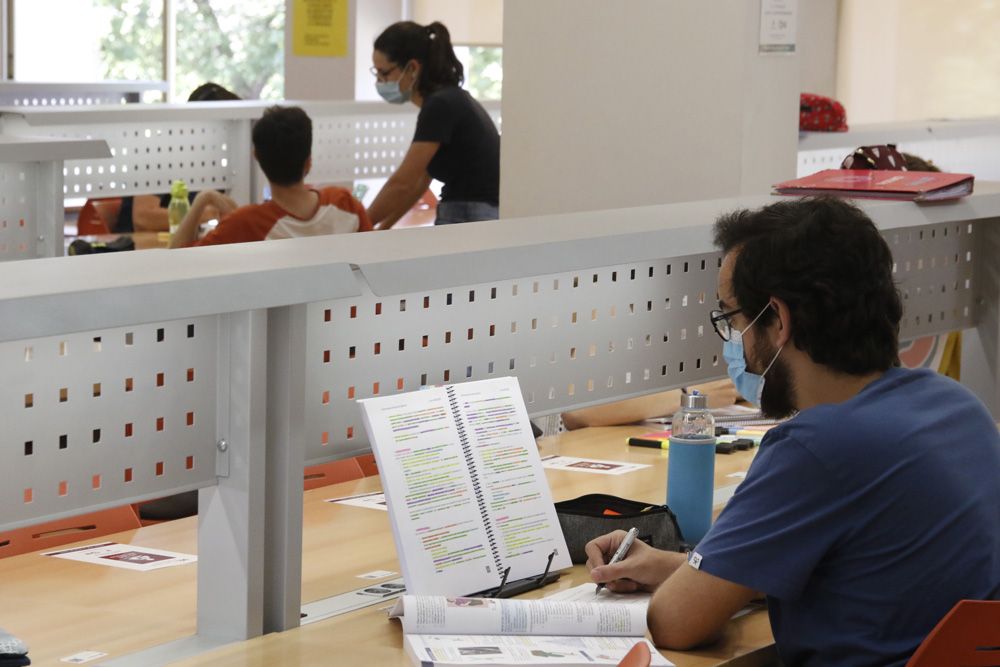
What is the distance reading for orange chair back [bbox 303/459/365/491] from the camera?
9.81ft

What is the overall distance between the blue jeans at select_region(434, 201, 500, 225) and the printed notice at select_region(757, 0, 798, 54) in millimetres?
1515

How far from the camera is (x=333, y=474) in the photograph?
3.01 meters

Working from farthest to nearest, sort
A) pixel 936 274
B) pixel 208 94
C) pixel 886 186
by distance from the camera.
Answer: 1. pixel 208 94
2. pixel 936 274
3. pixel 886 186

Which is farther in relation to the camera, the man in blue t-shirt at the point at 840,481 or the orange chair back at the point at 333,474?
the orange chair back at the point at 333,474

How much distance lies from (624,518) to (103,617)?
0.76 metres

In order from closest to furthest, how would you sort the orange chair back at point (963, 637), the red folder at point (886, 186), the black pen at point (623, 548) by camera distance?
the orange chair back at point (963, 637)
the black pen at point (623, 548)
the red folder at point (886, 186)

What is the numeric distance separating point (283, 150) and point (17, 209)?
80cm

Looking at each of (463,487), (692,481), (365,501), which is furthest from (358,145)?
(463,487)

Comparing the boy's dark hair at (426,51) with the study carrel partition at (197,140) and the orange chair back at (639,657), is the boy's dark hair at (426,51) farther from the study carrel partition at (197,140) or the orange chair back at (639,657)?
the orange chair back at (639,657)

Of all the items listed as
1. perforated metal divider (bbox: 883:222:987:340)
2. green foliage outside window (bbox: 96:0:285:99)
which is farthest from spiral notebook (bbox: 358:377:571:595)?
green foliage outside window (bbox: 96:0:285:99)

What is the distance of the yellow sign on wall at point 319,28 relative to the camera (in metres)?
7.73

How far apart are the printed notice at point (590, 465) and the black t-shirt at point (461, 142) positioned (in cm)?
205

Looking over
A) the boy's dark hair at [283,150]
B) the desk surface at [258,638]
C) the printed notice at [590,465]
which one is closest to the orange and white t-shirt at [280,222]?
the boy's dark hair at [283,150]

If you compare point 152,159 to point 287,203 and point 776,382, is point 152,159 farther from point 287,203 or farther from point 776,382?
point 776,382
